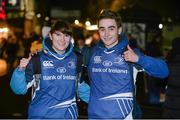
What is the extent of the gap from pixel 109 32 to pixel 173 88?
157 cm

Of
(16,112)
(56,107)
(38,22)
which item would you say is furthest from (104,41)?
(38,22)

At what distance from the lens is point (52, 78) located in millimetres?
4762

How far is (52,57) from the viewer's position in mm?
4844

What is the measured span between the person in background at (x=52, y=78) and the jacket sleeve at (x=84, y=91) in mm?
186

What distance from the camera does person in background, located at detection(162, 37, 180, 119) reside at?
19.4 feet

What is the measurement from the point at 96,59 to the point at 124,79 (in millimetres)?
350

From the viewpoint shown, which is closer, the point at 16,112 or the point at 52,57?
the point at 52,57

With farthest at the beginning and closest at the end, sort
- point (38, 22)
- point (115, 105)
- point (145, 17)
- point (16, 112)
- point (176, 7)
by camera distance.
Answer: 1. point (176, 7)
2. point (38, 22)
3. point (145, 17)
4. point (16, 112)
5. point (115, 105)

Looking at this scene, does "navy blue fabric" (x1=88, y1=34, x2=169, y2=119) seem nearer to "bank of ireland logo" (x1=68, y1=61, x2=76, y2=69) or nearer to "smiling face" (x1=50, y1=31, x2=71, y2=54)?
"bank of ireland logo" (x1=68, y1=61, x2=76, y2=69)

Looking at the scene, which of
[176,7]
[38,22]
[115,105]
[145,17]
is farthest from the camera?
[176,7]

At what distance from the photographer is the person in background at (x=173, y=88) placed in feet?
19.4

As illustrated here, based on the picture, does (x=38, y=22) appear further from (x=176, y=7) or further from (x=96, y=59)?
(x=96, y=59)

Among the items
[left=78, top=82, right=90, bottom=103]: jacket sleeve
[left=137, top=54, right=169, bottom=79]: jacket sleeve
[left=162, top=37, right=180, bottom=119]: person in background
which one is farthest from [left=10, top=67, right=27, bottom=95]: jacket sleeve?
[left=162, top=37, right=180, bottom=119]: person in background

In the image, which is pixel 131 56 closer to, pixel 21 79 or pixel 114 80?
pixel 114 80
